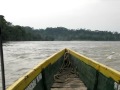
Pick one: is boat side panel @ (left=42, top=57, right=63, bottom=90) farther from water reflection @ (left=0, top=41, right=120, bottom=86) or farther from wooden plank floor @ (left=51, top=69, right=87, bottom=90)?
water reflection @ (left=0, top=41, right=120, bottom=86)

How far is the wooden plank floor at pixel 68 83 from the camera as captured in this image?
7391 mm

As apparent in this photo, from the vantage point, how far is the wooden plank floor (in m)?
7.39

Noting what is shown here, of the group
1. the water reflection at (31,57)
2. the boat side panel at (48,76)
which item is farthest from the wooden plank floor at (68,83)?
the water reflection at (31,57)

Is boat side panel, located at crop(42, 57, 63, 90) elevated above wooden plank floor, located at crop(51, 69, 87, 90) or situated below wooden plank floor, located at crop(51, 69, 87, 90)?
above

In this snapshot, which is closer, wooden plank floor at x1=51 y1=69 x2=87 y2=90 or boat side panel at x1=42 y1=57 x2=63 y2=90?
boat side panel at x1=42 y1=57 x2=63 y2=90

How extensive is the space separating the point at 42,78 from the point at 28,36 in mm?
156394

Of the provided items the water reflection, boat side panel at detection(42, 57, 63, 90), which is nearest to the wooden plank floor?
boat side panel at detection(42, 57, 63, 90)

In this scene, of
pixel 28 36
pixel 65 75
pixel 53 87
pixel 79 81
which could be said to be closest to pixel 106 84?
pixel 53 87

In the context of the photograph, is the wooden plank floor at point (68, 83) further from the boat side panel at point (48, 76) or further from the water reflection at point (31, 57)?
the water reflection at point (31, 57)

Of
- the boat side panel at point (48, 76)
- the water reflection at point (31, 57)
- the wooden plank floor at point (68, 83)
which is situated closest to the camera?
the boat side panel at point (48, 76)

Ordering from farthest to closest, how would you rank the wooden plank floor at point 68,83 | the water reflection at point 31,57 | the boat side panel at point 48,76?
1. the water reflection at point 31,57
2. the wooden plank floor at point 68,83
3. the boat side panel at point 48,76

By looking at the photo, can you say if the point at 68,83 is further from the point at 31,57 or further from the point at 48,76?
the point at 31,57

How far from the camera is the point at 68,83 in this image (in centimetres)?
804

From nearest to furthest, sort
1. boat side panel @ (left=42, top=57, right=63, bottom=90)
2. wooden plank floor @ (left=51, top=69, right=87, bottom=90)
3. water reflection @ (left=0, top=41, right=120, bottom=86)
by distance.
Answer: boat side panel @ (left=42, top=57, right=63, bottom=90)
wooden plank floor @ (left=51, top=69, right=87, bottom=90)
water reflection @ (left=0, top=41, right=120, bottom=86)
